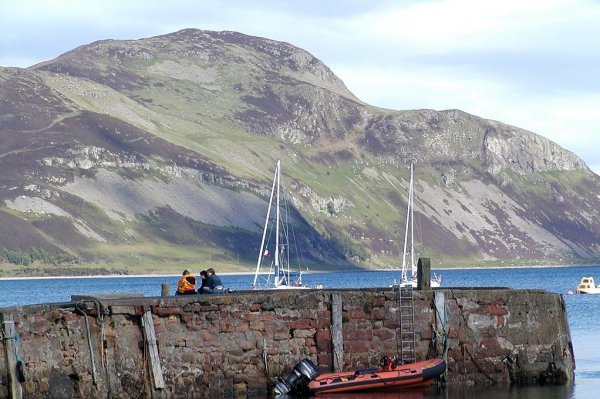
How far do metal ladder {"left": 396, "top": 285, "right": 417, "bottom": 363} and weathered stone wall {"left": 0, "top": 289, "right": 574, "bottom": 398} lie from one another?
6.0 inches

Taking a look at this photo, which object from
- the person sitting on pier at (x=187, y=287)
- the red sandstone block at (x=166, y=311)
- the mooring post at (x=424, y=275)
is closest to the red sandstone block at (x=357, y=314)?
the mooring post at (x=424, y=275)

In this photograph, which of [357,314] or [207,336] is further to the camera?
[357,314]

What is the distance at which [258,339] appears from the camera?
114ft

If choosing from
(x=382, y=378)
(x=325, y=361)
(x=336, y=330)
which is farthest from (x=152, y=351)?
(x=382, y=378)

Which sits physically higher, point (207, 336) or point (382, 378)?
point (207, 336)

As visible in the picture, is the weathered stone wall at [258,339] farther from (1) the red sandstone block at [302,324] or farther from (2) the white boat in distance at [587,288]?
(2) the white boat in distance at [587,288]

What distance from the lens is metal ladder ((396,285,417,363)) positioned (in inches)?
1415

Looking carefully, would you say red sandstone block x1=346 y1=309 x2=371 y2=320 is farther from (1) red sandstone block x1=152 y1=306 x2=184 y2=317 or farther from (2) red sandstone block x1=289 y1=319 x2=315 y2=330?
(1) red sandstone block x1=152 y1=306 x2=184 y2=317

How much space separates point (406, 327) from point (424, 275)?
2.03m

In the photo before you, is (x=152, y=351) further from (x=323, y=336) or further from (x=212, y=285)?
(x=212, y=285)

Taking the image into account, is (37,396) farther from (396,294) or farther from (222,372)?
(396,294)

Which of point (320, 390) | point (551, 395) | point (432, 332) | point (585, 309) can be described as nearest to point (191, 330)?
point (320, 390)

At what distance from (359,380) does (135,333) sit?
6393mm

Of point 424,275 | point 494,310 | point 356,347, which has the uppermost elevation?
point 424,275
